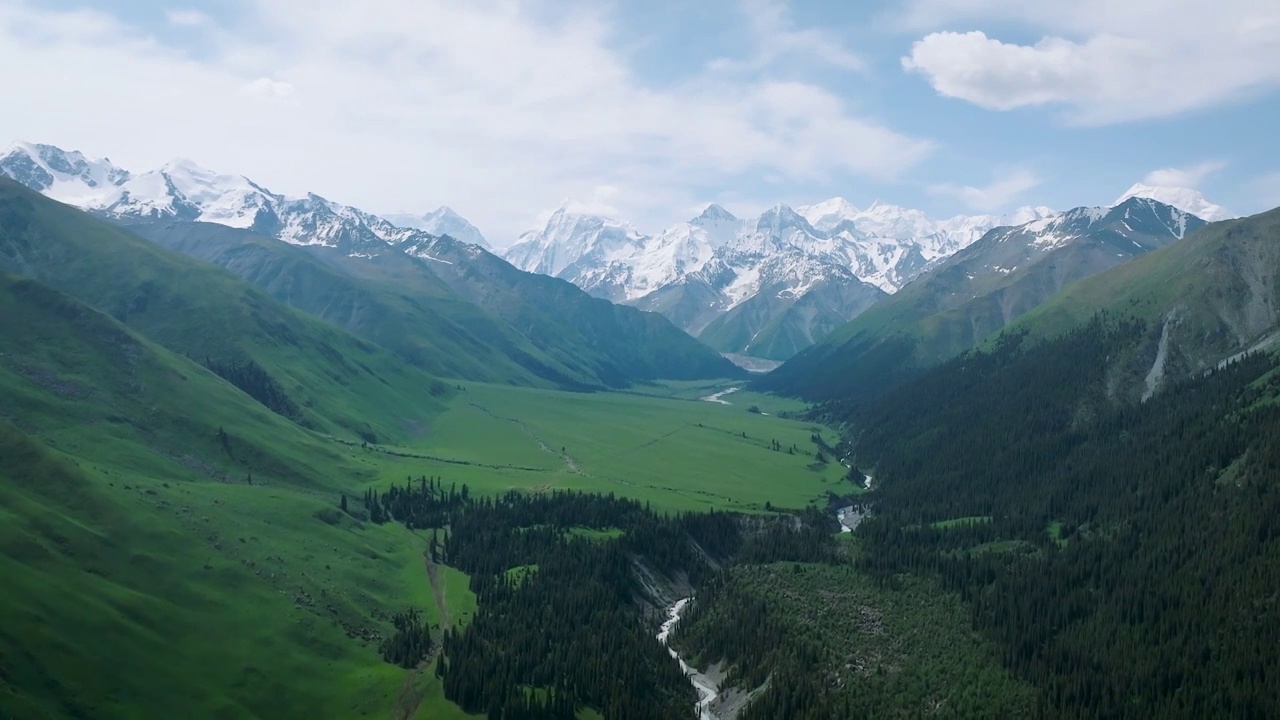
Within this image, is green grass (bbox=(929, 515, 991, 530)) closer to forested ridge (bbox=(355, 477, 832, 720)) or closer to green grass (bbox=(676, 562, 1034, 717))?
forested ridge (bbox=(355, 477, 832, 720))

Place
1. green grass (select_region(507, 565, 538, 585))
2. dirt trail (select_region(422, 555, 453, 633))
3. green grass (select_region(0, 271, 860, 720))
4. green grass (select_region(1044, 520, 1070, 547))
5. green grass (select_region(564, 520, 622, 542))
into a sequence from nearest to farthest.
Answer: green grass (select_region(0, 271, 860, 720)) → dirt trail (select_region(422, 555, 453, 633)) → green grass (select_region(507, 565, 538, 585)) → green grass (select_region(1044, 520, 1070, 547)) → green grass (select_region(564, 520, 622, 542))

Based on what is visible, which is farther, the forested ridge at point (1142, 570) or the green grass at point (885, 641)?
the green grass at point (885, 641)

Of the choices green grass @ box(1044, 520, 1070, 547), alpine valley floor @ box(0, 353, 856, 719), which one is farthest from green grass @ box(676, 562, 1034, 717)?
alpine valley floor @ box(0, 353, 856, 719)

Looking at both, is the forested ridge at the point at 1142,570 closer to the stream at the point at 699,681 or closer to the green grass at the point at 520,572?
the stream at the point at 699,681

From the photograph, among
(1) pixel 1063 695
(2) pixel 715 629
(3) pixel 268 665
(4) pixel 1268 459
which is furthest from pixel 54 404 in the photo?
(4) pixel 1268 459

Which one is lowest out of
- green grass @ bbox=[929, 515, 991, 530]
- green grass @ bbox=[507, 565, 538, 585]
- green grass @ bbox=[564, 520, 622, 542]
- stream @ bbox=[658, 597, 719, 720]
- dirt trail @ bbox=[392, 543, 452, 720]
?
stream @ bbox=[658, 597, 719, 720]

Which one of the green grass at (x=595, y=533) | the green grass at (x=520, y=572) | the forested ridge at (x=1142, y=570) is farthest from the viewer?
the green grass at (x=595, y=533)

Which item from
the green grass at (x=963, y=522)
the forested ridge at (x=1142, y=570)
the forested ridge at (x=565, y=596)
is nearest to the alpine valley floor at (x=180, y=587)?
the forested ridge at (x=565, y=596)

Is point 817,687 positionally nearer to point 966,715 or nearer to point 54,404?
point 966,715

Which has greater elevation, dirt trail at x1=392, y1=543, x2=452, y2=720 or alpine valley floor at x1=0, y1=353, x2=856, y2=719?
alpine valley floor at x1=0, y1=353, x2=856, y2=719

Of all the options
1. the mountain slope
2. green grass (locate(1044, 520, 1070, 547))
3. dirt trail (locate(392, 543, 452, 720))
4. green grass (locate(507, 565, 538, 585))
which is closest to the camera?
the mountain slope

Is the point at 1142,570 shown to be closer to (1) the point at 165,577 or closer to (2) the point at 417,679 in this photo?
(2) the point at 417,679
